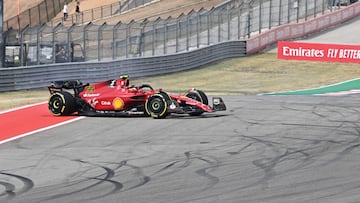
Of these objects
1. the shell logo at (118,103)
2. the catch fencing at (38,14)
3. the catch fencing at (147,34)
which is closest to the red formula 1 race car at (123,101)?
the shell logo at (118,103)

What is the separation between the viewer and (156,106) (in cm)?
1672

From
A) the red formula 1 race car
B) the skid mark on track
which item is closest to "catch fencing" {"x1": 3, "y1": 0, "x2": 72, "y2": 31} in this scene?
the red formula 1 race car

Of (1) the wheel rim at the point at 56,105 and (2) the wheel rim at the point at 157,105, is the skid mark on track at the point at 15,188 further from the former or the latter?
(1) the wheel rim at the point at 56,105

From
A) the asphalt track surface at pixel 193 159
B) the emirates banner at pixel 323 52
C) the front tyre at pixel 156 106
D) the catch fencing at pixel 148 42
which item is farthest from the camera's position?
the emirates banner at pixel 323 52

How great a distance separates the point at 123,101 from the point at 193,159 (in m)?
5.74

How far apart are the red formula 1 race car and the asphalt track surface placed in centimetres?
23

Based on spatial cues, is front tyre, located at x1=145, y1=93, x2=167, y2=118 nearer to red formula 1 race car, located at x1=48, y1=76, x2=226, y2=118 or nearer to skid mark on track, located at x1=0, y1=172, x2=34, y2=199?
red formula 1 race car, located at x1=48, y1=76, x2=226, y2=118

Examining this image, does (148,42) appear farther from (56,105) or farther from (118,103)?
(118,103)

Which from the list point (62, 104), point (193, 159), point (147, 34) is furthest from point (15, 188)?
point (147, 34)

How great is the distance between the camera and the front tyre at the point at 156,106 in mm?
16578

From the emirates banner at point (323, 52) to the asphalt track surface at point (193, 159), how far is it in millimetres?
20293

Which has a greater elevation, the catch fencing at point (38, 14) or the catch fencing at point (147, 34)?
the catch fencing at point (38, 14)

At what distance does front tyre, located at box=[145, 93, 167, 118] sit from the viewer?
1658cm

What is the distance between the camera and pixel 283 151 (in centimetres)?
1219
